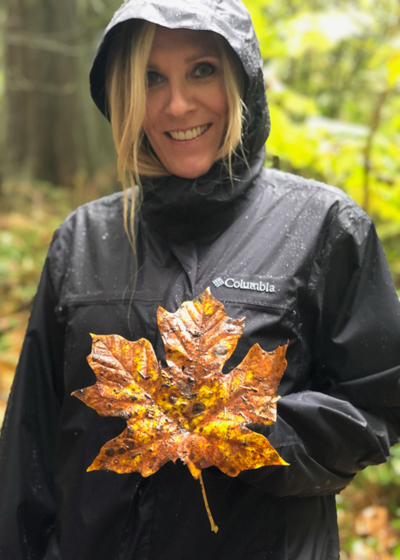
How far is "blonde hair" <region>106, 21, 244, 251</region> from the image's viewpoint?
156cm

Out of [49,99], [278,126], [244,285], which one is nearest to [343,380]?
[244,285]

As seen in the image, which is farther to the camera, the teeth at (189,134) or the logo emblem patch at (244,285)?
the teeth at (189,134)

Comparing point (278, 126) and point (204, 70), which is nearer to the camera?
point (204, 70)

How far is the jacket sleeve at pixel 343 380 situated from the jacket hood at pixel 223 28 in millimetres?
484

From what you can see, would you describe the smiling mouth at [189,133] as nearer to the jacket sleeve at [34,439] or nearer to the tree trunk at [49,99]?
the jacket sleeve at [34,439]

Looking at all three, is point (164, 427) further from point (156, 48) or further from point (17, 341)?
point (17, 341)

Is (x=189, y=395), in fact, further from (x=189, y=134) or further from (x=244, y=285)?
(x=189, y=134)

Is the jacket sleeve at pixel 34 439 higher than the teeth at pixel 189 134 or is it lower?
lower

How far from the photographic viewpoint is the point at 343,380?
1511 millimetres

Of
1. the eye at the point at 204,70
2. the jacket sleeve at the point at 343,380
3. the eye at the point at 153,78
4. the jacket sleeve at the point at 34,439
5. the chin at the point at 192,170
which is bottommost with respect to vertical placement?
the jacket sleeve at the point at 34,439

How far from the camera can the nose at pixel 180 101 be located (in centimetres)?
158

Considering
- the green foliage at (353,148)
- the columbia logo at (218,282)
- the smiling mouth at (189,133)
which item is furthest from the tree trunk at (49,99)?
the columbia logo at (218,282)

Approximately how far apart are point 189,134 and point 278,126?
1.61m

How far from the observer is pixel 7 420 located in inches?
70.3
